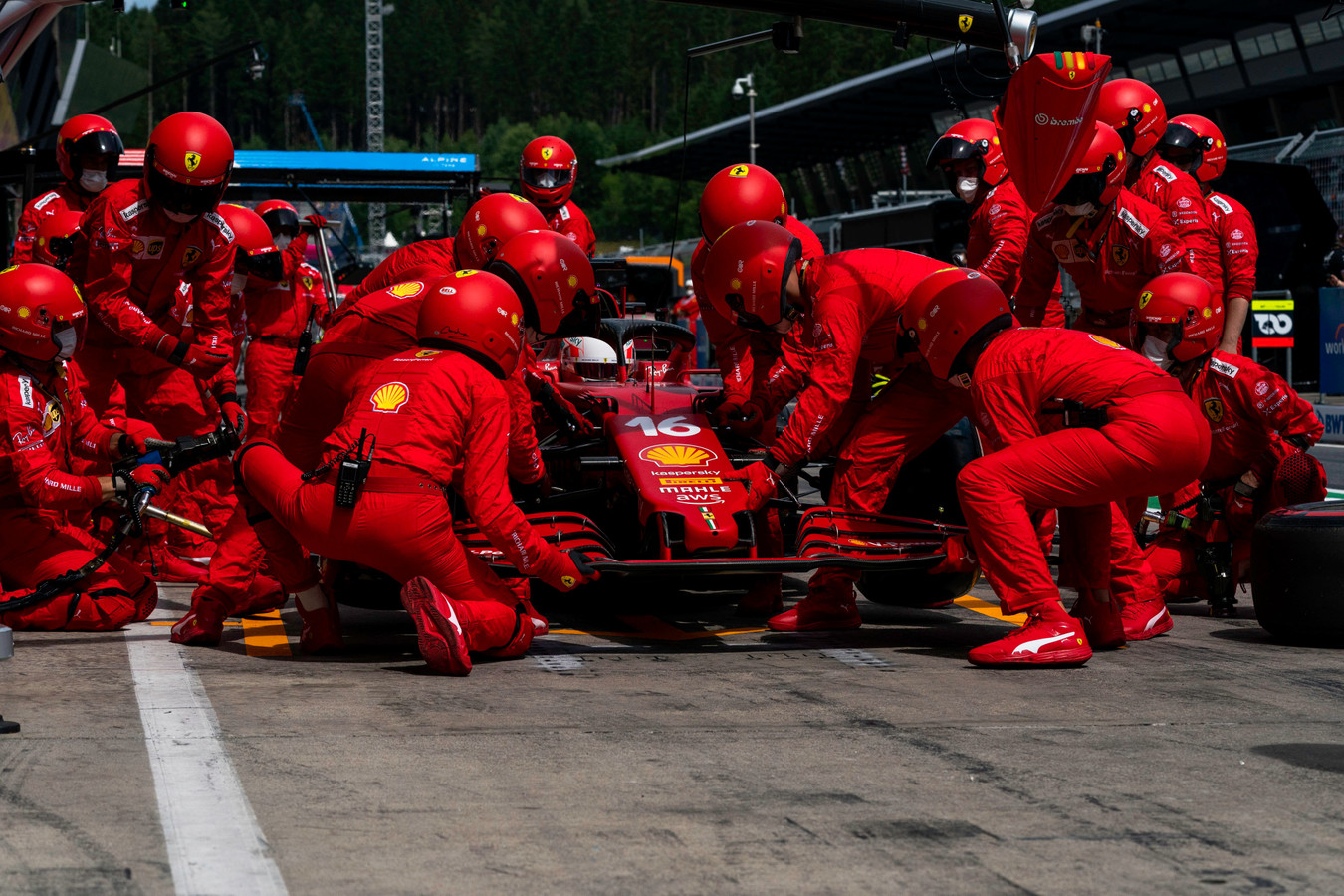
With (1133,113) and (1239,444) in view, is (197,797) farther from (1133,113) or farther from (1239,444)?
(1133,113)

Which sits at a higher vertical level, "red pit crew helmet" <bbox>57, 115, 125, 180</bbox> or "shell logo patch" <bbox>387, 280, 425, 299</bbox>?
"red pit crew helmet" <bbox>57, 115, 125, 180</bbox>

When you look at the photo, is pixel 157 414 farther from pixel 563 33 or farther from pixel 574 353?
pixel 563 33

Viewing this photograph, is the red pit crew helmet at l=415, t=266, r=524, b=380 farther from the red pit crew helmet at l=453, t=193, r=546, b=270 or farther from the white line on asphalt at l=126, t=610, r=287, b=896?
the white line on asphalt at l=126, t=610, r=287, b=896

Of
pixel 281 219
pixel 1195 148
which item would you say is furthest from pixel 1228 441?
pixel 281 219

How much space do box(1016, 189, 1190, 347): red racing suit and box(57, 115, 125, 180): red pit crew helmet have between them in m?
5.38

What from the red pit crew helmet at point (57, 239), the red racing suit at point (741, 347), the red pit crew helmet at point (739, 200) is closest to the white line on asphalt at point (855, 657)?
the red racing suit at point (741, 347)

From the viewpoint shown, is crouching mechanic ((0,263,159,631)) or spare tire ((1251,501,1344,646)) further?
crouching mechanic ((0,263,159,631))

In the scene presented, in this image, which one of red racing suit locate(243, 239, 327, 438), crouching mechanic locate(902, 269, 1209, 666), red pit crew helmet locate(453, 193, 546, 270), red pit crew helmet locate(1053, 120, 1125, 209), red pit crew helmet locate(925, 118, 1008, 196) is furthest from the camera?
red racing suit locate(243, 239, 327, 438)

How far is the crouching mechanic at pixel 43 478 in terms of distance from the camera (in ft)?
20.3

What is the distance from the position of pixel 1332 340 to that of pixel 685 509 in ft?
26.8

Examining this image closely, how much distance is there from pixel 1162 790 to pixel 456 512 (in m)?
3.39

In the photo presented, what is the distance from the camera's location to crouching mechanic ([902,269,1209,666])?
18.6 ft

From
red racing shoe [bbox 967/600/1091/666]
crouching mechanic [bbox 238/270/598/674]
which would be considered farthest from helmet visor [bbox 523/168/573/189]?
red racing shoe [bbox 967/600/1091/666]

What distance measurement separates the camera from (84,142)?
9359 millimetres
